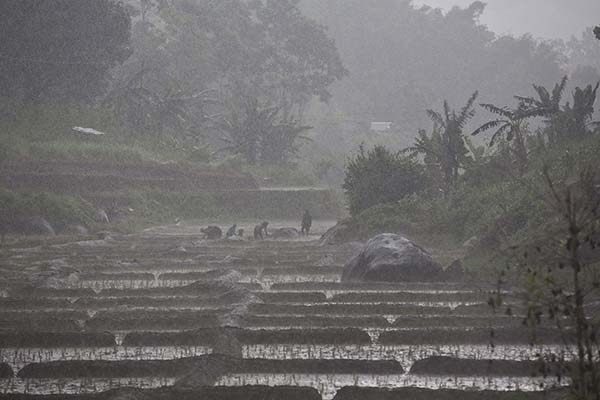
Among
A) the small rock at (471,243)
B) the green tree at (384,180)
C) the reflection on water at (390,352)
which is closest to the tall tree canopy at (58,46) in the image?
the green tree at (384,180)

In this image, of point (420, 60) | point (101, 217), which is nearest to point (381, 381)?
point (101, 217)

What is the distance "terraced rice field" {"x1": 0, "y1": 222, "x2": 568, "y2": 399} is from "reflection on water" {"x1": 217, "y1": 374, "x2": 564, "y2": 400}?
0.04ft

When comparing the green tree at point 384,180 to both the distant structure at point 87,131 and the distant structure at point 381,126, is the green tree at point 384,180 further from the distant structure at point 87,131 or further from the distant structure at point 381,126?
the distant structure at point 381,126

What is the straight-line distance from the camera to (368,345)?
921 cm

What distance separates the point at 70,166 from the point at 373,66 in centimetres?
4614

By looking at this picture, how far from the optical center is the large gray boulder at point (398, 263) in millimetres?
14023

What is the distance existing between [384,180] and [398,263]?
10041 millimetres

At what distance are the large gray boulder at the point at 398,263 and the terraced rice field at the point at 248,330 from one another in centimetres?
37

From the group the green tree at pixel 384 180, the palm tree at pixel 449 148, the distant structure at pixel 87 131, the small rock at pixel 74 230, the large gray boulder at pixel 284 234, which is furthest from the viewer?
the distant structure at pixel 87 131

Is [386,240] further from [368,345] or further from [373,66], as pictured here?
[373,66]

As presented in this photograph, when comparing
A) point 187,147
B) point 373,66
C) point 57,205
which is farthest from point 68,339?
point 373,66

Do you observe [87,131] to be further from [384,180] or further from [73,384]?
[73,384]

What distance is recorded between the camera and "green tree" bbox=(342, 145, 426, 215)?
23766 mm

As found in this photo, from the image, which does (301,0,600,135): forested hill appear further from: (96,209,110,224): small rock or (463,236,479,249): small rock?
(463,236,479,249): small rock
